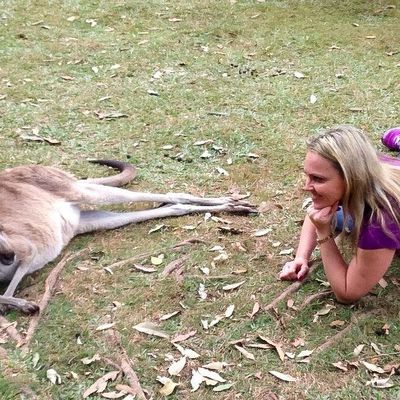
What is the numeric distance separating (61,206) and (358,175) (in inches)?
89.8

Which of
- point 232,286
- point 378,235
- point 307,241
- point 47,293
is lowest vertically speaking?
point 47,293

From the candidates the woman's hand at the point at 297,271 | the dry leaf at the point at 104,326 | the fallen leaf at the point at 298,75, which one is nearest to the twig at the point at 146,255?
the dry leaf at the point at 104,326

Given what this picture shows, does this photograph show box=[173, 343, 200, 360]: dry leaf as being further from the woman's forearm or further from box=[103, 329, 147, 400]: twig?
the woman's forearm

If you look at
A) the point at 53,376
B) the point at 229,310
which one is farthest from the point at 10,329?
the point at 229,310

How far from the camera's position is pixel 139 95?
6.89 metres

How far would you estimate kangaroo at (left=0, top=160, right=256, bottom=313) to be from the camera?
→ 4484mm

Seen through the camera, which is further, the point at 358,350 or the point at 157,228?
the point at 157,228

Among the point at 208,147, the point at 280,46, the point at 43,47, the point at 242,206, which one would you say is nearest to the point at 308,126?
the point at 208,147

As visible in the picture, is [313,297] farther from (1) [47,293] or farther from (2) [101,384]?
(1) [47,293]

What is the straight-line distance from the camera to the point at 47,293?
4172mm

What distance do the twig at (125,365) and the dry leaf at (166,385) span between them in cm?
10

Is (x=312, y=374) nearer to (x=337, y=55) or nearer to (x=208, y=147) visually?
→ (x=208, y=147)

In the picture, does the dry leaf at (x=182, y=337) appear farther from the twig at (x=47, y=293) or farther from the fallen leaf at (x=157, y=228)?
the fallen leaf at (x=157, y=228)

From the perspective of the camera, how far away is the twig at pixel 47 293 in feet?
12.4
